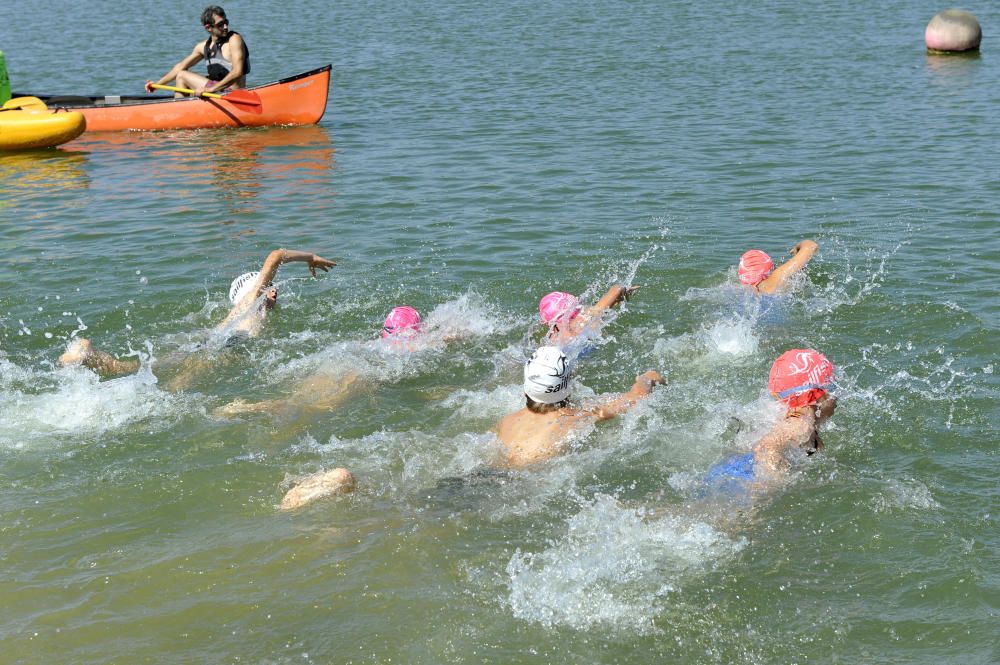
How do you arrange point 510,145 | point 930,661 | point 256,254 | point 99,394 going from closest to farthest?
point 930,661 < point 99,394 < point 256,254 < point 510,145

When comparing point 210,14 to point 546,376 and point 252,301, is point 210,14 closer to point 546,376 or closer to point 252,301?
point 252,301

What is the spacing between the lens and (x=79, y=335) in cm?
1096

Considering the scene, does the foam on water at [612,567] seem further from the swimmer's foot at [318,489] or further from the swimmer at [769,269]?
the swimmer at [769,269]

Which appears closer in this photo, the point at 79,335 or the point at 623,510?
the point at 623,510

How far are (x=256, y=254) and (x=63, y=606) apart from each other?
7.31 metres

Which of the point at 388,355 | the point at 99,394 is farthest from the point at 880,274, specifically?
the point at 99,394

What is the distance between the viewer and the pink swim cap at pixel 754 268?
11.0 metres

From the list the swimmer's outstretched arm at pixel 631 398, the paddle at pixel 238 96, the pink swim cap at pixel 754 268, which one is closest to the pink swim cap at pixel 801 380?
the swimmer's outstretched arm at pixel 631 398

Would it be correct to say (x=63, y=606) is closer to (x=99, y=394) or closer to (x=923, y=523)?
(x=99, y=394)

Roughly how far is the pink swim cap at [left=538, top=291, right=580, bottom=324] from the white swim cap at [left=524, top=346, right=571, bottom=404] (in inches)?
94.4

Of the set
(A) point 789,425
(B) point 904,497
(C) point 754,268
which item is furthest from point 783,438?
(C) point 754,268

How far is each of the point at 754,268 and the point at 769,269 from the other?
7.5 inches

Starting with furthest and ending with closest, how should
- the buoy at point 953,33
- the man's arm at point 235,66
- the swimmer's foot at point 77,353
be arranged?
the buoy at point 953,33 → the man's arm at point 235,66 → the swimmer's foot at point 77,353

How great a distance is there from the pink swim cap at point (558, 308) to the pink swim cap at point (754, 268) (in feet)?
6.07
